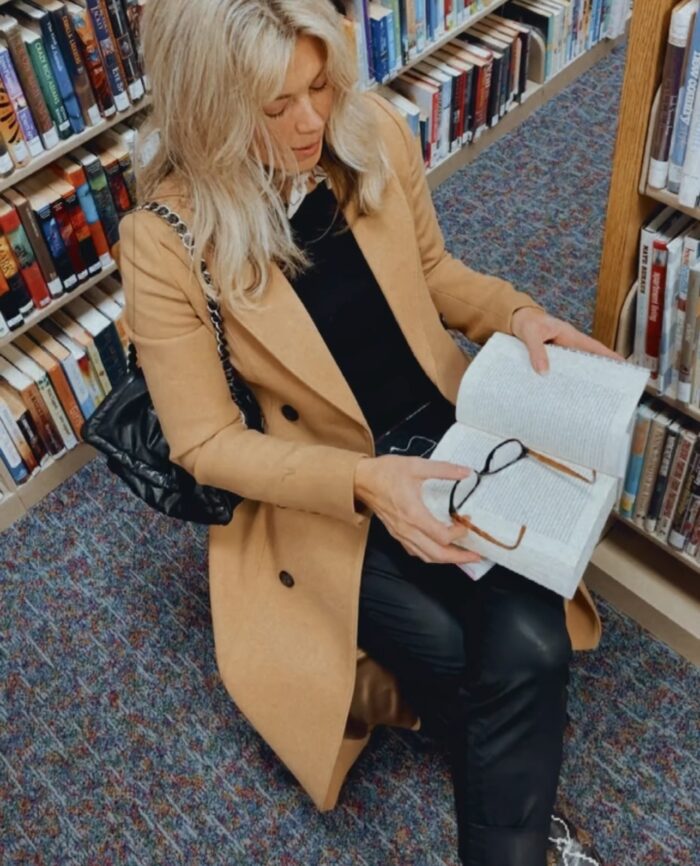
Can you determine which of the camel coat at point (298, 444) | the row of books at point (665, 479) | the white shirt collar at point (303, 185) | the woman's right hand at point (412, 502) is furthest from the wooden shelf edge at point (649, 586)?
the white shirt collar at point (303, 185)

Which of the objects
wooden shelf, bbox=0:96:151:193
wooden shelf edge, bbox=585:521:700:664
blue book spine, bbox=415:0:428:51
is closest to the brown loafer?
wooden shelf edge, bbox=585:521:700:664

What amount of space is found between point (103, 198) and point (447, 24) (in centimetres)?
107

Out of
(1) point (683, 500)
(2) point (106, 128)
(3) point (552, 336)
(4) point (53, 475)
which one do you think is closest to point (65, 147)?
(2) point (106, 128)

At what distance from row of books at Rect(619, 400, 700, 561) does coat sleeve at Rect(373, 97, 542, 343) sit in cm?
31

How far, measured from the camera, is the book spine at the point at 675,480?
157cm

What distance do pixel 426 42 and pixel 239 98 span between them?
4.95 feet

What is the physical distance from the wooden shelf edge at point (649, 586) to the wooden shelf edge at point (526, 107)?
124 centimetres

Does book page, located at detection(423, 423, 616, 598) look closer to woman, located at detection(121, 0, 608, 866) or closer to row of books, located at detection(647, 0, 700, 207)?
woman, located at detection(121, 0, 608, 866)

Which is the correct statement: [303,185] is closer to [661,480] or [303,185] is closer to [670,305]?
[670,305]

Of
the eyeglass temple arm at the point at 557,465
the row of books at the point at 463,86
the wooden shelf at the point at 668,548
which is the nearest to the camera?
the eyeglass temple arm at the point at 557,465

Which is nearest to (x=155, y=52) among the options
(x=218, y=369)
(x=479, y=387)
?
(x=218, y=369)

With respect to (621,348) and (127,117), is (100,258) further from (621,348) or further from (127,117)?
(621,348)

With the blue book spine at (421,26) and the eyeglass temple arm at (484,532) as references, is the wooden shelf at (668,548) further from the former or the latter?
the blue book spine at (421,26)

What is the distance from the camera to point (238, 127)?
117 cm
